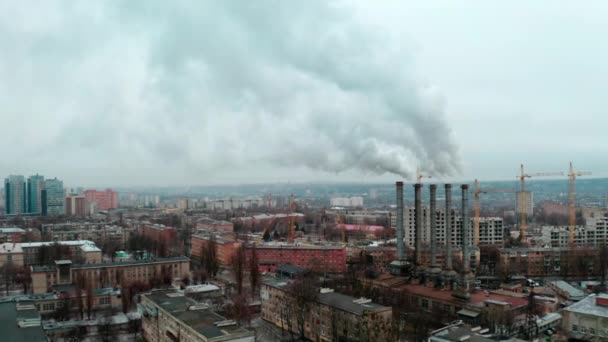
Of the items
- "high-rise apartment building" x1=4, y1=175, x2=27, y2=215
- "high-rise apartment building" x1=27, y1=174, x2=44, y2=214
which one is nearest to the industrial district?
"high-rise apartment building" x1=27, y1=174, x2=44, y2=214

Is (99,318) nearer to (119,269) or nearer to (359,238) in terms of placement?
(119,269)

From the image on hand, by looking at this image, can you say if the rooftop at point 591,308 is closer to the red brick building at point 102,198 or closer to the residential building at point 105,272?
the residential building at point 105,272

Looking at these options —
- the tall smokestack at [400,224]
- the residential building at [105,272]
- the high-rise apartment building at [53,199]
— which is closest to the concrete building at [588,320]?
the tall smokestack at [400,224]

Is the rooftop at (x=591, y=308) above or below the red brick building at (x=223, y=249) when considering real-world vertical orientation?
above

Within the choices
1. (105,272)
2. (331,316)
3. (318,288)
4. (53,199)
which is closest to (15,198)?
(53,199)

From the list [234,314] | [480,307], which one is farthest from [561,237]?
[234,314]

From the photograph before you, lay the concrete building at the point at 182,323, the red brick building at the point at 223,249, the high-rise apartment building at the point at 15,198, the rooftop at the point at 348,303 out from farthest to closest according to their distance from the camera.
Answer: the high-rise apartment building at the point at 15,198
the red brick building at the point at 223,249
the rooftop at the point at 348,303
the concrete building at the point at 182,323
